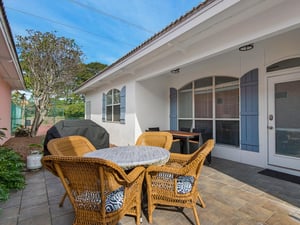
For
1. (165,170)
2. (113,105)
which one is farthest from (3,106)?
(165,170)

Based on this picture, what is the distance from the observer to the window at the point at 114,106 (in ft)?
20.6

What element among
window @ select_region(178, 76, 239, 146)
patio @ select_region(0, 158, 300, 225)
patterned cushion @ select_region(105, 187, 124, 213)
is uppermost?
window @ select_region(178, 76, 239, 146)

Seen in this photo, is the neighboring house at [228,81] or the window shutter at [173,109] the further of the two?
the window shutter at [173,109]

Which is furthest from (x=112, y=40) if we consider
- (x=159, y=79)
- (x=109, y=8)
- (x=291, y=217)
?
(x=291, y=217)

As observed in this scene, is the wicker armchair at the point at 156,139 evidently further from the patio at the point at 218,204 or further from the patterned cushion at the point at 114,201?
the patterned cushion at the point at 114,201

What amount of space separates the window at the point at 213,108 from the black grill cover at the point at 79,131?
2643mm

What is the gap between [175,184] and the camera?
76.4 inches

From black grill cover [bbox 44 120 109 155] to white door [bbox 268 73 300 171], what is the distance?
4034 millimetres

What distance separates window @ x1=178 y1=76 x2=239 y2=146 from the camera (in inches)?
176

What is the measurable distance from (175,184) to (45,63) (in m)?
9.84

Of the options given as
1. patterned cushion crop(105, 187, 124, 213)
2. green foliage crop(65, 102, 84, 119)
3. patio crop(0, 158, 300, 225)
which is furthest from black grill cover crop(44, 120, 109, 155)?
green foliage crop(65, 102, 84, 119)

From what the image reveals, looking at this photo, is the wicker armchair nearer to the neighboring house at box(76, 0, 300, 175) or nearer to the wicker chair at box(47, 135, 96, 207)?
the wicker chair at box(47, 135, 96, 207)

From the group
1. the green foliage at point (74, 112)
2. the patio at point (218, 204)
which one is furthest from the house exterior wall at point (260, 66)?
the green foliage at point (74, 112)

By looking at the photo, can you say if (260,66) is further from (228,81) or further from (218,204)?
(218,204)
